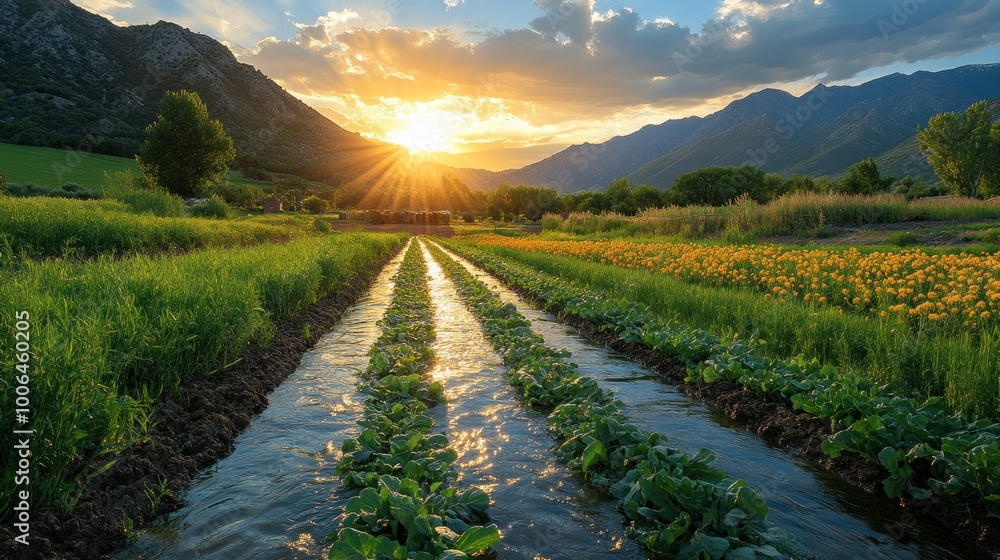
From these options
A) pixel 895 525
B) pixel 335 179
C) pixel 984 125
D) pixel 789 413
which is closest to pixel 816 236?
pixel 789 413

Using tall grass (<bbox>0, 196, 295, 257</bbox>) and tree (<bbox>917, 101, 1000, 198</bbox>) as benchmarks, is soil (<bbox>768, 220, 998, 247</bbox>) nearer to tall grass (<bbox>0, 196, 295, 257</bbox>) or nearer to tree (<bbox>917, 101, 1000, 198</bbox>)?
tall grass (<bbox>0, 196, 295, 257</bbox>)

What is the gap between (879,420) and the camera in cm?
418

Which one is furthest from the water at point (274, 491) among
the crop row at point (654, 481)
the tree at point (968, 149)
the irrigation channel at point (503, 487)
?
the tree at point (968, 149)

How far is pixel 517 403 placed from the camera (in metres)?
6.34

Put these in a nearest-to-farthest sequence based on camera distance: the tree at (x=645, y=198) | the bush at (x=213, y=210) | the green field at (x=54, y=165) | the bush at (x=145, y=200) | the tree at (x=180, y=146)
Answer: the bush at (x=145, y=200), the bush at (x=213, y=210), the tree at (x=180, y=146), the green field at (x=54, y=165), the tree at (x=645, y=198)

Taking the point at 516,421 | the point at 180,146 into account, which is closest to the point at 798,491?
the point at 516,421

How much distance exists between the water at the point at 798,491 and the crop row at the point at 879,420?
0.90 ft

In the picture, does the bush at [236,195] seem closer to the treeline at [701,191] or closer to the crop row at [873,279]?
the treeline at [701,191]

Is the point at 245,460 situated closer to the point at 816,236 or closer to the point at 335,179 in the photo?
the point at 816,236

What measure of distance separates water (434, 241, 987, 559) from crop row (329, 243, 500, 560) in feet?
7.86

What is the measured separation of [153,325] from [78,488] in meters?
2.27

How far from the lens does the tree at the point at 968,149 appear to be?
2746 inches

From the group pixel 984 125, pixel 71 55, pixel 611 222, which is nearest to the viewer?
pixel 611 222

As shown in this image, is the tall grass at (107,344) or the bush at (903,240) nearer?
the tall grass at (107,344)
